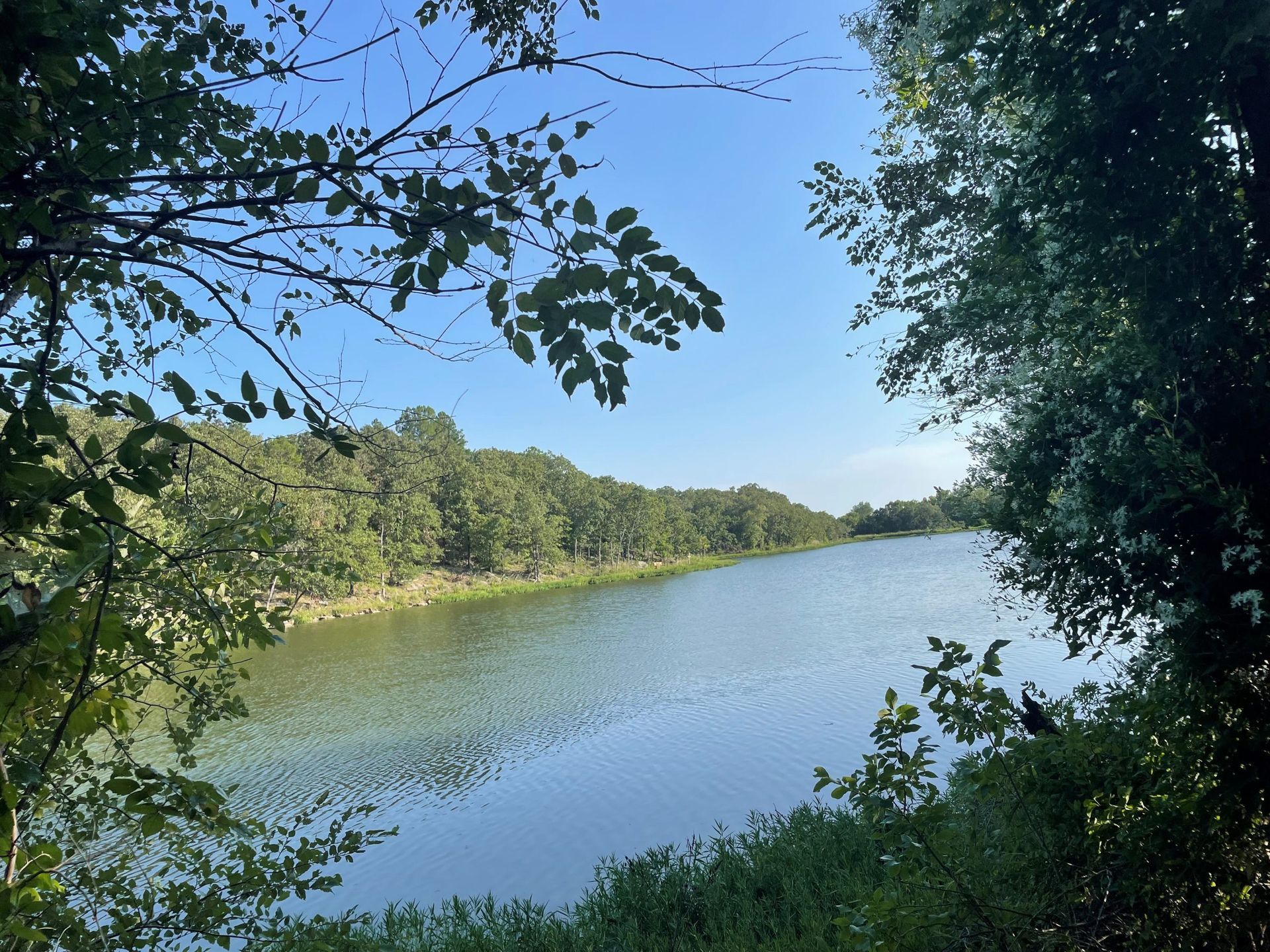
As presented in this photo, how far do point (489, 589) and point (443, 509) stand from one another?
472 inches

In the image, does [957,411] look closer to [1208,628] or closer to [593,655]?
[1208,628]

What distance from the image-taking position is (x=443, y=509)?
55.7m

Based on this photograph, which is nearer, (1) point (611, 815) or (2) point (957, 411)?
(2) point (957, 411)

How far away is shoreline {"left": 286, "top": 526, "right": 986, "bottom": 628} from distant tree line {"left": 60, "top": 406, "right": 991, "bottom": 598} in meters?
1.98

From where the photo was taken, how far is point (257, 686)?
58.3 feet

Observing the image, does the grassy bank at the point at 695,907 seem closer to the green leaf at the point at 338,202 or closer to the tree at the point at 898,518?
the green leaf at the point at 338,202

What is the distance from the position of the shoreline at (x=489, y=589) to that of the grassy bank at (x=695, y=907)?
3.26m

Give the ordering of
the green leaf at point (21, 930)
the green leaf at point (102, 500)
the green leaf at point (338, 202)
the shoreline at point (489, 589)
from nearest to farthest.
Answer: the green leaf at point (21, 930), the green leaf at point (102, 500), the green leaf at point (338, 202), the shoreline at point (489, 589)

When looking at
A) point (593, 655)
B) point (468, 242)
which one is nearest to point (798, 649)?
point (593, 655)

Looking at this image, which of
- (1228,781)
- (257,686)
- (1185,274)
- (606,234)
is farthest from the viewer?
(257,686)

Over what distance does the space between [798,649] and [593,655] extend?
246 inches

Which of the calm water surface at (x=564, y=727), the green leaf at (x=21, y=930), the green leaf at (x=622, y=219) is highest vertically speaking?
the green leaf at (x=622, y=219)

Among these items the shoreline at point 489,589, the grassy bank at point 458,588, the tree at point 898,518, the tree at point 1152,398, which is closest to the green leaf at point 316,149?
the tree at point 1152,398

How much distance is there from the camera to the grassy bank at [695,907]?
482cm
